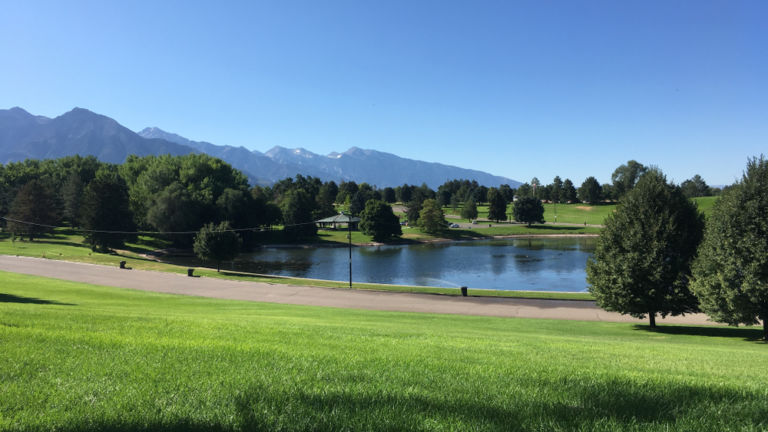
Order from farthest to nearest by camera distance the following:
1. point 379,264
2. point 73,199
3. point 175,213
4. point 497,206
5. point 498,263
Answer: point 497,206
point 73,199
point 175,213
point 498,263
point 379,264

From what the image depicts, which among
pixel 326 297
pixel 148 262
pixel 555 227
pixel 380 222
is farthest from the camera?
pixel 555 227

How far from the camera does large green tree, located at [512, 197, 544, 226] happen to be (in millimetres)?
124250

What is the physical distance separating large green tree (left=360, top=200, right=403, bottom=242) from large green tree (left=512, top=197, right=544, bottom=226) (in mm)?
45621

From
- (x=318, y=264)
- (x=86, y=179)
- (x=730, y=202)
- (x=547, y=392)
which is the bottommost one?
(x=318, y=264)

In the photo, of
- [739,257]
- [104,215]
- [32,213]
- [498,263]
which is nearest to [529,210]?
[498,263]

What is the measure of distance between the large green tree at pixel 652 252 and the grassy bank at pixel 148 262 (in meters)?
10.4

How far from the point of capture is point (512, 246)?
91.1 meters

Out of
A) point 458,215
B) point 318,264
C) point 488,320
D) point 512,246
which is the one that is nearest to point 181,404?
point 488,320

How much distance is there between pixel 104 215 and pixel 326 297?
50.7 m

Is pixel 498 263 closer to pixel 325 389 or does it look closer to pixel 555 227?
pixel 325 389

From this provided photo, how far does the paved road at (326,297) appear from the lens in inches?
1040

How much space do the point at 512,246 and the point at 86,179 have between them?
3929 inches

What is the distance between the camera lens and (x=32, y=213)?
70.5 metres

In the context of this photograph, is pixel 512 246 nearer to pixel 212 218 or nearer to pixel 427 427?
pixel 212 218
